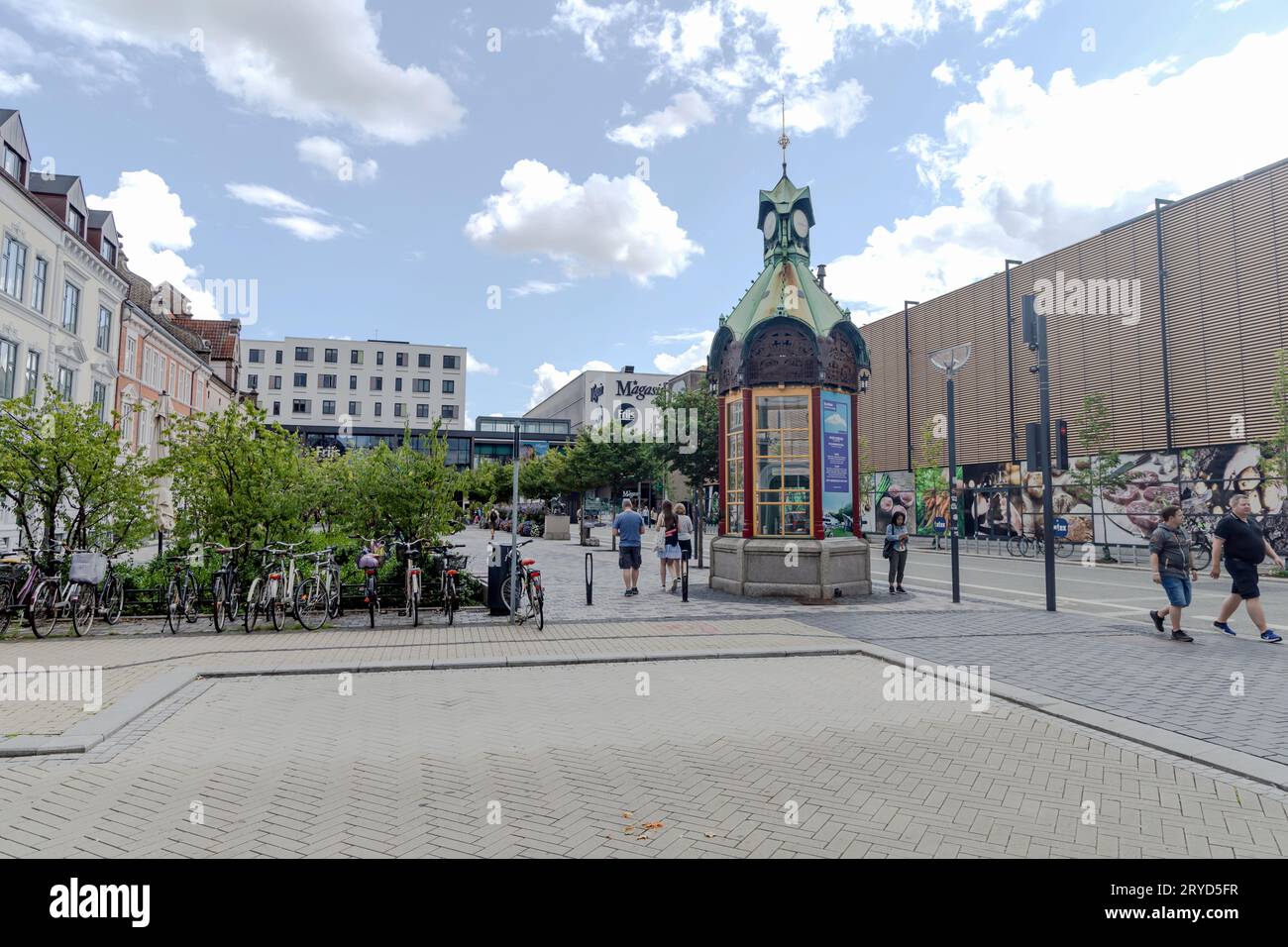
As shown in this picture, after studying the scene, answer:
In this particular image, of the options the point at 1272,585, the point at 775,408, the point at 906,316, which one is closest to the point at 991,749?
the point at 775,408

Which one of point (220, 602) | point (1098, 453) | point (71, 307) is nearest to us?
point (220, 602)

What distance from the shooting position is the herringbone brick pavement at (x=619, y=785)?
3.78 metres

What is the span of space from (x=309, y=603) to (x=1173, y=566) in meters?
11.7

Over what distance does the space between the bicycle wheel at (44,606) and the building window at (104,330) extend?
24.2 meters

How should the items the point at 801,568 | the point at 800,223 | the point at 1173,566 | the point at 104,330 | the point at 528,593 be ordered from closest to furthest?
the point at 1173,566 < the point at 528,593 < the point at 801,568 < the point at 800,223 < the point at 104,330

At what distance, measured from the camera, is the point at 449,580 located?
474 inches

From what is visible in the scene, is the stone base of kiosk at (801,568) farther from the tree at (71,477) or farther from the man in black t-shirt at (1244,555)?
the tree at (71,477)

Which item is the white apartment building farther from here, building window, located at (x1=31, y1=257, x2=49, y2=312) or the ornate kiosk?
the ornate kiosk

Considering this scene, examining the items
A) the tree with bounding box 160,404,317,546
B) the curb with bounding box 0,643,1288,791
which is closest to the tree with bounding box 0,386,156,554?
the tree with bounding box 160,404,317,546

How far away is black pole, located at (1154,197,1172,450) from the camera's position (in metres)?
28.4

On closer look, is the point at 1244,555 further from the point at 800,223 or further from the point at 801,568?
the point at 800,223

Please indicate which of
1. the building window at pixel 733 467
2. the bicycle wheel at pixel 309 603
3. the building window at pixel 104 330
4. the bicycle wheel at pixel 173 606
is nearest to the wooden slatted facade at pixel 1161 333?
the building window at pixel 733 467

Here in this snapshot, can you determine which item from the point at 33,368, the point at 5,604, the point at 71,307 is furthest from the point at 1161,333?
the point at 71,307

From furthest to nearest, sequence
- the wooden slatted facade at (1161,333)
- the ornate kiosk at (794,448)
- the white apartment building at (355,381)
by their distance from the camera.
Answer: the white apartment building at (355,381) < the wooden slatted facade at (1161,333) < the ornate kiosk at (794,448)
